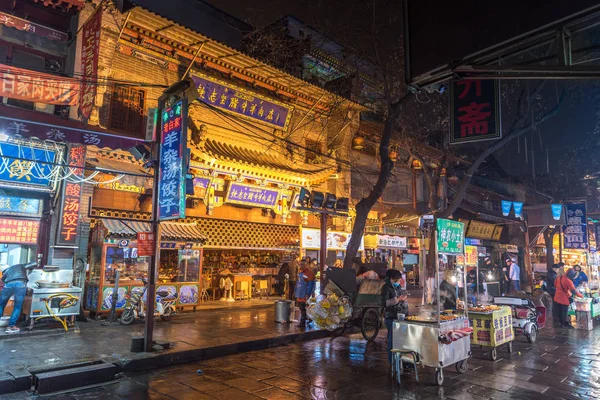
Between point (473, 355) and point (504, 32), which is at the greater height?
point (504, 32)

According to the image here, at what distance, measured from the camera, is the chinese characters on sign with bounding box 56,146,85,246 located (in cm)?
1202

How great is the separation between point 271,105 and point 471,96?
11.0 m

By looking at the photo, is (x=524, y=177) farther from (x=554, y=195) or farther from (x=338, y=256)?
(x=338, y=256)

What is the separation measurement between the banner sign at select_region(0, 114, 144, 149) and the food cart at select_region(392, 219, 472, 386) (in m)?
8.04

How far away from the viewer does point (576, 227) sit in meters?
21.0

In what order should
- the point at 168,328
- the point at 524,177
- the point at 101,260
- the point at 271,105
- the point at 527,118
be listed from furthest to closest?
the point at 524,177
the point at 271,105
the point at 527,118
the point at 101,260
the point at 168,328

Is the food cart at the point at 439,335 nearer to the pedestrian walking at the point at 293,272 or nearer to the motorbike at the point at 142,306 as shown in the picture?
the motorbike at the point at 142,306

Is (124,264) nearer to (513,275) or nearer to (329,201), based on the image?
(329,201)

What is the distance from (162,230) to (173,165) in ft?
17.3

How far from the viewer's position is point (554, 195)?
27203 mm

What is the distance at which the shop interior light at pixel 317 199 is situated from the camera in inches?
589

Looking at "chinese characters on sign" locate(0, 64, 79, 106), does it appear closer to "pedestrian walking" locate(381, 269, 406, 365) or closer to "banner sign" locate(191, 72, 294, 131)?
"banner sign" locate(191, 72, 294, 131)

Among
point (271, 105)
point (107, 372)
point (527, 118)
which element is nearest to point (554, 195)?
point (527, 118)

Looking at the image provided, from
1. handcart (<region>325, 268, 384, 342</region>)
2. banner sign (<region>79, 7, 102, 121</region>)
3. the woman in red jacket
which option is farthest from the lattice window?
the woman in red jacket
